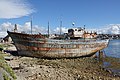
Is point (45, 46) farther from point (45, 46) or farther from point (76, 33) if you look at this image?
point (76, 33)

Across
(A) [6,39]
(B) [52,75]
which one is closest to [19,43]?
(B) [52,75]

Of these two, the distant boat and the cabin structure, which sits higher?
the cabin structure

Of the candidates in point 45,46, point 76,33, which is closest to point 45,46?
point 45,46

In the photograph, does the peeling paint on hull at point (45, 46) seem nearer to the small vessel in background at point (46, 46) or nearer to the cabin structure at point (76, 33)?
the small vessel in background at point (46, 46)

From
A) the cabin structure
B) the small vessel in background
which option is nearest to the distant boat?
the small vessel in background

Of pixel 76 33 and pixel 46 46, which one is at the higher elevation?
pixel 76 33

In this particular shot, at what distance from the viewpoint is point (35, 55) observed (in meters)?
40.4

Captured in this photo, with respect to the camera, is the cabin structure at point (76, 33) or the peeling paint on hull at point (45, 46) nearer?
the peeling paint on hull at point (45, 46)

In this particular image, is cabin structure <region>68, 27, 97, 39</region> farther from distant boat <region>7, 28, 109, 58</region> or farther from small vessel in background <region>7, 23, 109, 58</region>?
distant boat <region>7, 28, 109, 58</region>

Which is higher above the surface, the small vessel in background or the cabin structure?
the cabin structure

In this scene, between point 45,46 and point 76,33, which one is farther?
point 76,33

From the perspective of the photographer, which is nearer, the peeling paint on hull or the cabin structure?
the peeling paint on hull

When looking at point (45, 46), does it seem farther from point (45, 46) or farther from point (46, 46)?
point (46, 46)

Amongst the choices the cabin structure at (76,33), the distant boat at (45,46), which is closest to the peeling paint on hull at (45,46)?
the distant boat at (45,46)
